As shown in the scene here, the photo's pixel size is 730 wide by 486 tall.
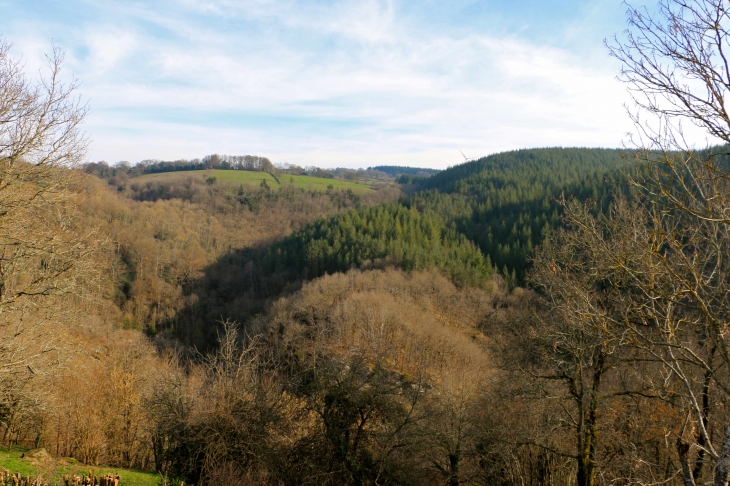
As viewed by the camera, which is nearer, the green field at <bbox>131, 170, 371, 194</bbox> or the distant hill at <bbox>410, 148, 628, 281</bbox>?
the distant hill at <bbox>410, 148, 628, 281</bbox>

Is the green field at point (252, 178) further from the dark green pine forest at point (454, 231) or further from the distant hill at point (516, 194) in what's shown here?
the dark green pine forest at point (454, 231)

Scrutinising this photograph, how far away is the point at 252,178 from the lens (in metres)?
121

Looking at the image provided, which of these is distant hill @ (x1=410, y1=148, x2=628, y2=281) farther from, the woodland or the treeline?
the treeline

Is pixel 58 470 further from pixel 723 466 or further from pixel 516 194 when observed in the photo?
pixel 516 194

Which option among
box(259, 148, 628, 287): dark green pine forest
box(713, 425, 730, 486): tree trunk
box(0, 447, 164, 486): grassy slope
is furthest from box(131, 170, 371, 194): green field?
box(713, 425, 730, 486): tree trunk

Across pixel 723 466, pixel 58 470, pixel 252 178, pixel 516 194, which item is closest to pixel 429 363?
pixel 58 470

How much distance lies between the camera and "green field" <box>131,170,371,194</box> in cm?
11523

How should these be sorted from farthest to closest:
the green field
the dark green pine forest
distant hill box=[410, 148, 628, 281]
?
the green field, distant hill box=[410, 148, 628, 281], the dark green pine forest

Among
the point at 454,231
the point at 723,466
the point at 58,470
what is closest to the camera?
the point at 723,466

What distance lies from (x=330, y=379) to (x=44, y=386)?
38.0 feet

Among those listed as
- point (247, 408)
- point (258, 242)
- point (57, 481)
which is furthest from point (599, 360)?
point (258, 242)

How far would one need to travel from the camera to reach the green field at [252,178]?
115m

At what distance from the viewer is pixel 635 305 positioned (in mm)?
6043

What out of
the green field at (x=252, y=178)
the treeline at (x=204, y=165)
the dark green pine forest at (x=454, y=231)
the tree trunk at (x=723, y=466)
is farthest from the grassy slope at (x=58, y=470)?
the treeline at (x=204, y=165)
